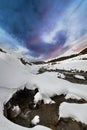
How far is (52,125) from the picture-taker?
8.93 metres

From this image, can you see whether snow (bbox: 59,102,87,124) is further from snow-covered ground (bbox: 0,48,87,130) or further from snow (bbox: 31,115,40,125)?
snow (bbox: 31,115,40,125)

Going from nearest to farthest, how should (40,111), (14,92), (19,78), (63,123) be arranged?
(63,123)
(40,111)
(14,92)
(19,78)

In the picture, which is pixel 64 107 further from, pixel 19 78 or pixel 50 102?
pixel 19 78

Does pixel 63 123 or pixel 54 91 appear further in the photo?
pixel 54 91

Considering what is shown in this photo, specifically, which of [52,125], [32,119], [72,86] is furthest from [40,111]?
[72,86]

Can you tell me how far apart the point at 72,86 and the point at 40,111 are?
117 inches

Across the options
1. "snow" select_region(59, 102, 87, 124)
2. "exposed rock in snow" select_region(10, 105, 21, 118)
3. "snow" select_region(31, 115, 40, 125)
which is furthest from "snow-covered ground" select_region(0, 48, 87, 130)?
"snow" select_region(31, 115, 40, 125)

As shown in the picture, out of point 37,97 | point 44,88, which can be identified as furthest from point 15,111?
point 44,88

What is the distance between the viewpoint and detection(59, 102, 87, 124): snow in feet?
27.9

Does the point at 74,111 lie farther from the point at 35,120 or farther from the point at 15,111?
the point at 15,111

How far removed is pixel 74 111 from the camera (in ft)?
29.2

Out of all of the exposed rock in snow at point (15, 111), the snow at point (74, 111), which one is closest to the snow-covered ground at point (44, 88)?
the snow at point (74, 111)

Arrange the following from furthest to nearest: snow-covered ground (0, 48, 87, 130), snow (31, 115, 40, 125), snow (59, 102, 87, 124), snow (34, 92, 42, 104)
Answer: snow (34, 92, 42, 104)
snow (31, 115, 40, 125)
snow-covered ground (0, 48, 87, 130)
snow (59, 102, 87, 124)

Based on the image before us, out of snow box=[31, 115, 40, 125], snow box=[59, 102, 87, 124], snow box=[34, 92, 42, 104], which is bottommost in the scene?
snow box=[31, 115, 40, 125]
